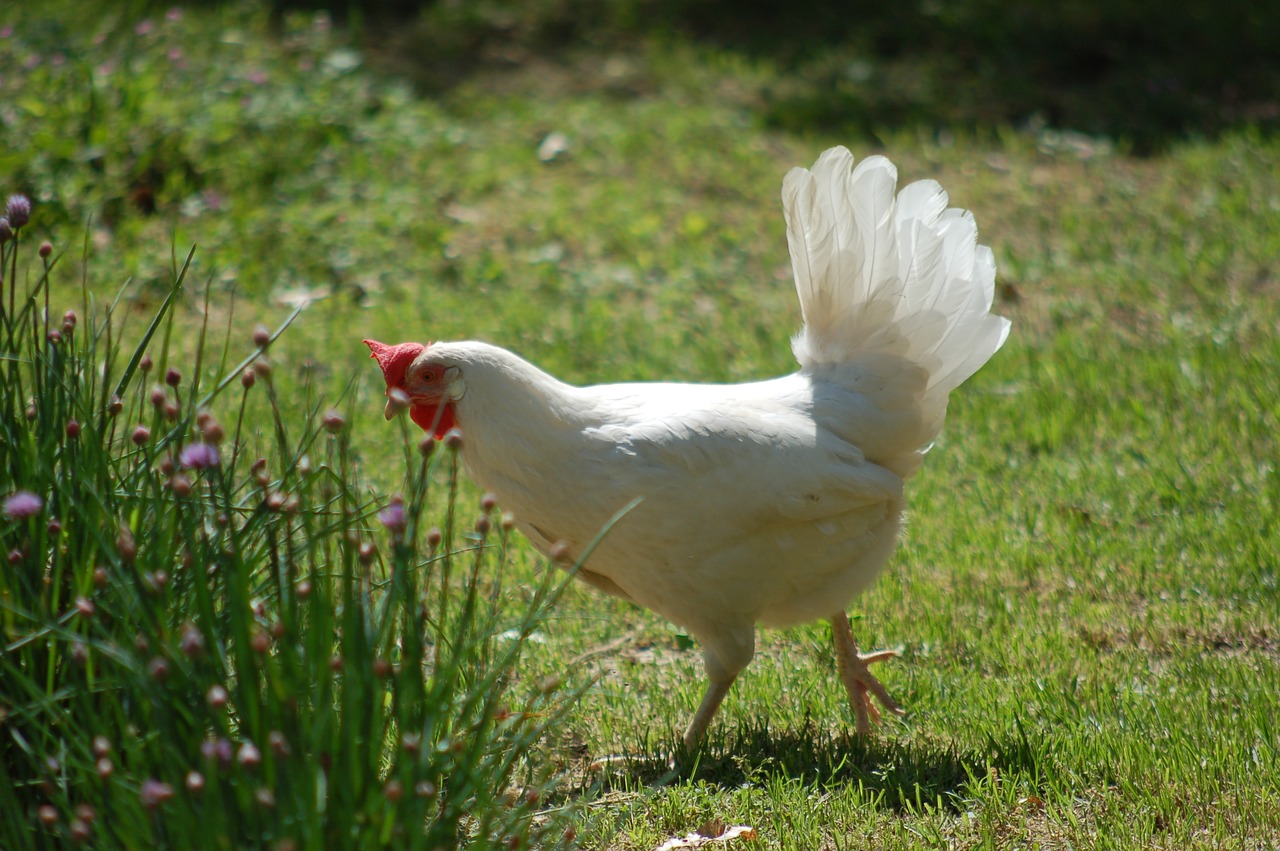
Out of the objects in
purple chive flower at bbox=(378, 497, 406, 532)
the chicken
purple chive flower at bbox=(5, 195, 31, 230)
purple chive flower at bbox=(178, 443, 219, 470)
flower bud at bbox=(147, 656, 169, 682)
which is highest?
purple chive flower at bbox=(5, 195, 31, 230)

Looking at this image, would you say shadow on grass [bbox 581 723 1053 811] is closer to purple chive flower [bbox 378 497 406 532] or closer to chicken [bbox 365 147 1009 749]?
chicken [bbox 365 147 1009 749]

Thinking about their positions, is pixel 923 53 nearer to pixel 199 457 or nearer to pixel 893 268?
pixel 893 268

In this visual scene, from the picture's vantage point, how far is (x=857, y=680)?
3.71 meters

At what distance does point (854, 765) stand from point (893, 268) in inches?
60.6

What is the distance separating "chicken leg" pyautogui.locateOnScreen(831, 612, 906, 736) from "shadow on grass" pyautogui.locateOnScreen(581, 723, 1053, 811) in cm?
11

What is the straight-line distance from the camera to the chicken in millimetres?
3352

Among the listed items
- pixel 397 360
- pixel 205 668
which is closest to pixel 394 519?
pixel 205 668

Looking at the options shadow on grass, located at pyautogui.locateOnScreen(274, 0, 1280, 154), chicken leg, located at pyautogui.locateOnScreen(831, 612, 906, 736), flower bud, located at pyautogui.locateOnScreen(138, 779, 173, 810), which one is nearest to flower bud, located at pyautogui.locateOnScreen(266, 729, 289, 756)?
flower bud, located at pyautogui.locateOnScreen(138, 779, 173, 810)

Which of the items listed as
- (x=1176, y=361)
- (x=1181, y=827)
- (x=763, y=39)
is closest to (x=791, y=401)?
(x=1181, y=827)

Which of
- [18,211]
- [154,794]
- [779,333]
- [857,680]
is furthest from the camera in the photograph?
[779,333]

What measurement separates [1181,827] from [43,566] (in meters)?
2.78

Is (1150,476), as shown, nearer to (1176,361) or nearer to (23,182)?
(1176,361)

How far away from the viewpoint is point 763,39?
10.8 meters

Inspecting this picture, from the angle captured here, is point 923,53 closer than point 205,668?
No
